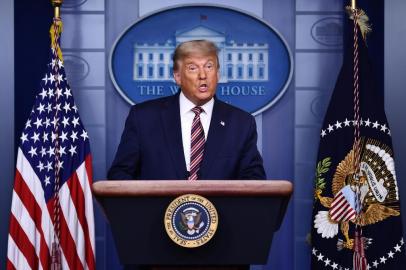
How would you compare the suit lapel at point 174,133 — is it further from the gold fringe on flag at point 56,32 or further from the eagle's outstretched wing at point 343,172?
the eagle's outstretched wing at point 343,172

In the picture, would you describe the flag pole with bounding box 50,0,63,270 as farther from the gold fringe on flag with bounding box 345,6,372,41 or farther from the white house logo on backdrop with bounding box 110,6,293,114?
the gold fringe on flag with bounding box 345,6,372,41

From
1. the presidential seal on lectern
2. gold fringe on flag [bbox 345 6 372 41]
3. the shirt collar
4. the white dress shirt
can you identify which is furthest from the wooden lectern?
gold fringe on flag [bbox 345 6 372 41]

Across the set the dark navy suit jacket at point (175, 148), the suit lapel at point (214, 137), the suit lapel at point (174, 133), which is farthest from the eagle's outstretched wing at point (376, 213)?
the suit lapel at point (174, 133)

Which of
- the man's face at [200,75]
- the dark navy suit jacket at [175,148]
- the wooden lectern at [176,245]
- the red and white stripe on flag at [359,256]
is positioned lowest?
the red and white stripe on flag at [359,256]

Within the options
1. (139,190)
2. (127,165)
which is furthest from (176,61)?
(139,190)

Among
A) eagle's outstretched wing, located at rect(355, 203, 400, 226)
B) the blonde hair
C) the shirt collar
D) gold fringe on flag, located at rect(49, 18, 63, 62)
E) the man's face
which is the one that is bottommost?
eagle's outstretched wing, located at rect(355, 203, 400, 226)

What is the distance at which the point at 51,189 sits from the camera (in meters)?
4.06

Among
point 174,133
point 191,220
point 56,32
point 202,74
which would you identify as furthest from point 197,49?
point 56,32

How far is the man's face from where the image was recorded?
312 centimetres

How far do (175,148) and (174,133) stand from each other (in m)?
0.07

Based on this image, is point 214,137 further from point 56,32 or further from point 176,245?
point 56,32

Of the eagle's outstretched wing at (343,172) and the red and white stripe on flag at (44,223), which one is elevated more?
the eagle's outstretched wing at (343,172)

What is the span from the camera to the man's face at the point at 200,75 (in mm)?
3117

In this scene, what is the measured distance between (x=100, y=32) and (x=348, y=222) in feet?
5.80
